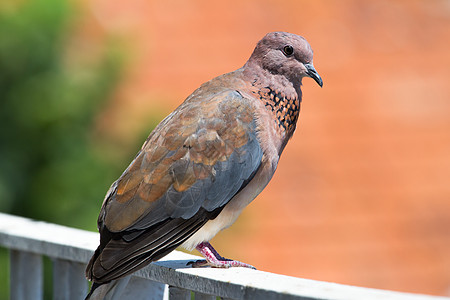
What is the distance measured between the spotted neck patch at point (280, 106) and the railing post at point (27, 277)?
112 cm

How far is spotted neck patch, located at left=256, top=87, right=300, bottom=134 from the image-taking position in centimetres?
A: 291

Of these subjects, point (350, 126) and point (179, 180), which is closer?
point (179, 180)

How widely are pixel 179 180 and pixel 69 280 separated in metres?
0.64

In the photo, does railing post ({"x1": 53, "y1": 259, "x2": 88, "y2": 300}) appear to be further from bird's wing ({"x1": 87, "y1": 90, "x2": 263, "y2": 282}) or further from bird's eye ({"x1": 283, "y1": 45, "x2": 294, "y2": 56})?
bird's eye ({"x1": 283, "y1": 45, "x2": 294, "y2": 56})

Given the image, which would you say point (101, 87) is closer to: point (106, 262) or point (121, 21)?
point (121, 21)

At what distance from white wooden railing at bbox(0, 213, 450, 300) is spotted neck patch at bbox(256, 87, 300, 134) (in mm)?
627

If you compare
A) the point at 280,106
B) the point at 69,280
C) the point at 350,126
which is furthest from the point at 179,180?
the point at 350,126

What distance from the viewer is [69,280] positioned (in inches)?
116

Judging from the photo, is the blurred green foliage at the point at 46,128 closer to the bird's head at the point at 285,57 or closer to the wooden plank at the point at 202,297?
the bird's head at the point at 285,57

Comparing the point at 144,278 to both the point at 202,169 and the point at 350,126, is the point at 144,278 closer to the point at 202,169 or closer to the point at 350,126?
the point at 202,169

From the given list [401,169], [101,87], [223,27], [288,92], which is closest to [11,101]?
[101,87]

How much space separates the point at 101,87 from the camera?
5688 mm

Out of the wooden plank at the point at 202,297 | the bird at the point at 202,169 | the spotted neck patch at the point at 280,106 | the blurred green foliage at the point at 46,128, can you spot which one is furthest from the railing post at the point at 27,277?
the blurred green foliage at the point at 46,128

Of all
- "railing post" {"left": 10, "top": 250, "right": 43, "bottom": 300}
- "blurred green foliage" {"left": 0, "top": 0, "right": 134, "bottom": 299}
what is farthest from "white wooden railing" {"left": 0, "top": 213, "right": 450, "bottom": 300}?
"blurred green foliage" {"left": 0, "top": 0, "right": 134, "bottom": 299}
